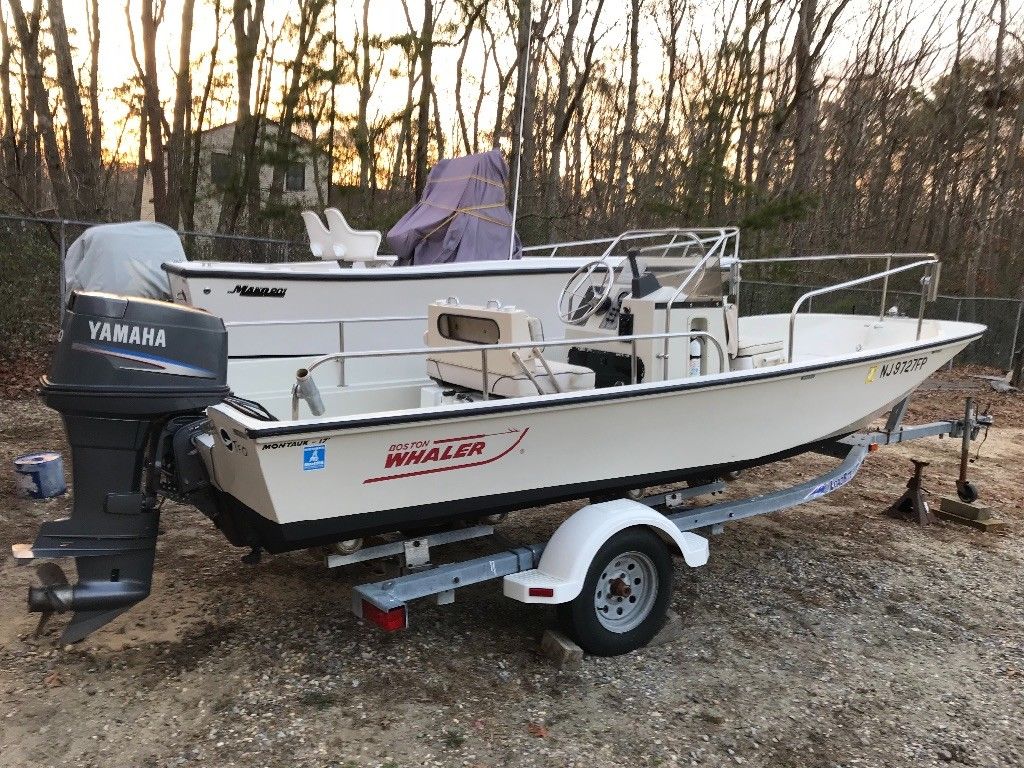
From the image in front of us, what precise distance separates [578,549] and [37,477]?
12.5 feet

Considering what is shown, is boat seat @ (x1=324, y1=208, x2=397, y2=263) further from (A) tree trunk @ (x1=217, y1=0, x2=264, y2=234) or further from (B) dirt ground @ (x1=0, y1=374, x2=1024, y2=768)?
(A) tree trunk @ (x1=217, y1=0, x2=264, y2=234)

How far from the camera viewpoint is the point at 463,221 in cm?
747

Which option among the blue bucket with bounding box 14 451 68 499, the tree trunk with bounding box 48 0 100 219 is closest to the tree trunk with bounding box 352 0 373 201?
the tree trunk with bounding box 48 0 100 219

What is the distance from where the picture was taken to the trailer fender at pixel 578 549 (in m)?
3.28

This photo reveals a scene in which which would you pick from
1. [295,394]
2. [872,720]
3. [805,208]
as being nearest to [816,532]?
[872,720]

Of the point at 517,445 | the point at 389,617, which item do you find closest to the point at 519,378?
the point at 517,445

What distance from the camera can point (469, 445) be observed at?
10.6 feet

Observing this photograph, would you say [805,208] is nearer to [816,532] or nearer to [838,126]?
[816,532]

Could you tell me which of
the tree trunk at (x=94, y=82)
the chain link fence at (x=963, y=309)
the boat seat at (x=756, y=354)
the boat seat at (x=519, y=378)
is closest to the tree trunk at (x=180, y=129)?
the tree trunk at (x=94, y=82)

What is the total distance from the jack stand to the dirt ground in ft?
2.03

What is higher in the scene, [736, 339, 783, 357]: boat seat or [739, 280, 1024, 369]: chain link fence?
[736, 339, 783, 357]: boat seat

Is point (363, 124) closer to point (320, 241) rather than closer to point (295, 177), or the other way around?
point (295, 177)

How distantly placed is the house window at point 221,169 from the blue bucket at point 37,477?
26.8 ft

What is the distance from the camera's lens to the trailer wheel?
3.44m
